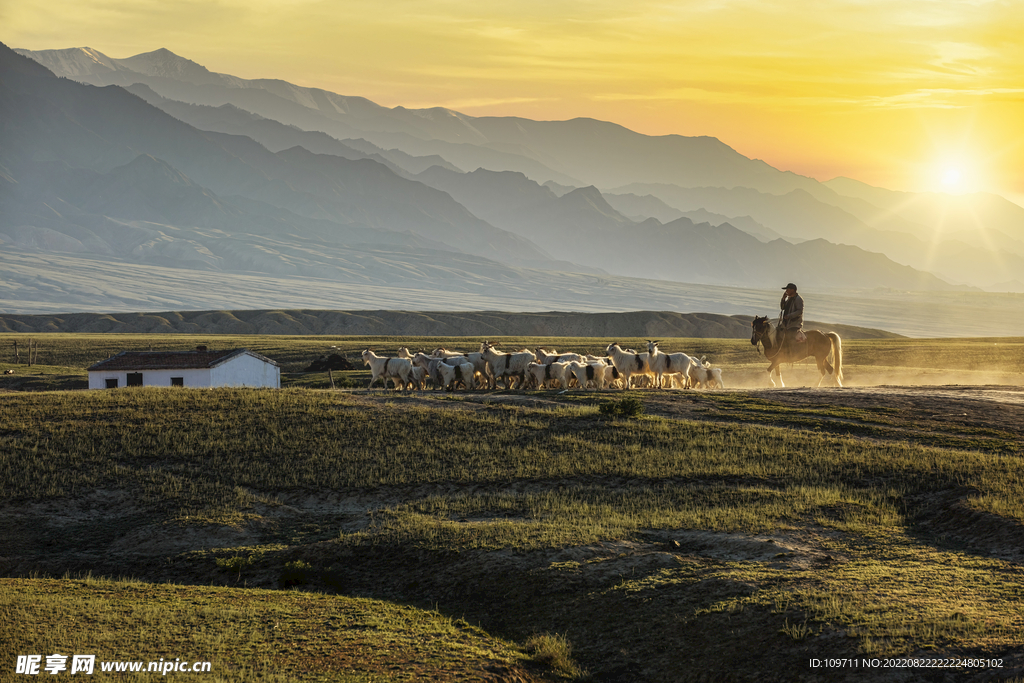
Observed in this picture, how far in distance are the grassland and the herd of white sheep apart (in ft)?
10.8

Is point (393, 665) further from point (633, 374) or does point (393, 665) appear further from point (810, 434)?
point (633, 374)

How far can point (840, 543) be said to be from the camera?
17.6 metres

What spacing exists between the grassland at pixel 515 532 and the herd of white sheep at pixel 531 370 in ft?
10.8

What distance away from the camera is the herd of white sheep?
119 ft

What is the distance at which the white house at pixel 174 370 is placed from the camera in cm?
4716

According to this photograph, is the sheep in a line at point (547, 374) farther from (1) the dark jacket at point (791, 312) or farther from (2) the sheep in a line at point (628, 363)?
(1) the dark jacket at point (791, 312)

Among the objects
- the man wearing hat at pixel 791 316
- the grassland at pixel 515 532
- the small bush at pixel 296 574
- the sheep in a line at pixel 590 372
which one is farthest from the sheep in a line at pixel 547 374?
the small bush at pixel 296 574

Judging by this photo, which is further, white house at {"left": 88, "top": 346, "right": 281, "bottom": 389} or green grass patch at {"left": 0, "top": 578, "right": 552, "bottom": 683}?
white house at {"left": 88, "top": 346, "right": 281, "bottom": 389}

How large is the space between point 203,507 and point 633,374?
832 inches

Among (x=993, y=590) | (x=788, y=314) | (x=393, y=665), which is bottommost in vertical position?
(x=393, y=665)

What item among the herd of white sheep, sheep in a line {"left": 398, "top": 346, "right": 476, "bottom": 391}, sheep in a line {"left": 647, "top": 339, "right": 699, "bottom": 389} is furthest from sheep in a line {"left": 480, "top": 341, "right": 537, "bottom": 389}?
sheep in a line {"left": 647, "top": 339, "right": 699, "bottom": 389}

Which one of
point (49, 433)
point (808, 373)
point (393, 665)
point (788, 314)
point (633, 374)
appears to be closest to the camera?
point (393, 665)

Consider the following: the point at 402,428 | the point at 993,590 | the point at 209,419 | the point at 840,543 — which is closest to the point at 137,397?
the point at 209,419

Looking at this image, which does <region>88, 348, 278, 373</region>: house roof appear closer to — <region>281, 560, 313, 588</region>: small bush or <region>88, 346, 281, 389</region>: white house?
<region>88, 346, 281, 389</region>: white house
